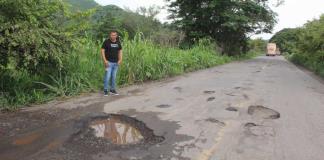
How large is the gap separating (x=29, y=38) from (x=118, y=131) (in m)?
2.80

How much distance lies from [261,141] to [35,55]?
478 cm

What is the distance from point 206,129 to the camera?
18.9 feet

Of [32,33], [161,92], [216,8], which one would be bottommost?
[161,92]

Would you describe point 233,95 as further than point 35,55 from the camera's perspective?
Yes

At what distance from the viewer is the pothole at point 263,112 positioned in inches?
270

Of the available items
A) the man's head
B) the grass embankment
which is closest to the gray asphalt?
the grass embankment

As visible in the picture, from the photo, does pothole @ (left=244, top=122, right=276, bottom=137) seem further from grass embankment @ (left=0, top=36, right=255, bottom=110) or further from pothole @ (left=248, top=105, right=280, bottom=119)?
grass embankment @ (left=0, top=36, right=255, bottom=110)

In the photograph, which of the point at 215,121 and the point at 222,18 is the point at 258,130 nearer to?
the point at 215,121

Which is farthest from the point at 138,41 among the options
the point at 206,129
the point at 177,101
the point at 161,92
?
the point at 206,129

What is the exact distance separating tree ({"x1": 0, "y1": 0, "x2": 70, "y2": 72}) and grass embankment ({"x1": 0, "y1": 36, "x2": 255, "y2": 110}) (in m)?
0.32

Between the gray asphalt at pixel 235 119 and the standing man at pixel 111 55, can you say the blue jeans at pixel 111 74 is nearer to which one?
the standing man at pixel 111 55

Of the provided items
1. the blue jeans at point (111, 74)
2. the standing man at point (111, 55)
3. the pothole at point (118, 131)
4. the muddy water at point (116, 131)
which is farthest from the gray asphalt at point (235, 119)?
the standing man at point (111, 55)

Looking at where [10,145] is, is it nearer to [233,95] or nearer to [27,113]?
[27,113]

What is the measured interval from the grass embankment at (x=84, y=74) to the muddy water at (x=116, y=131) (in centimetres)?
228
